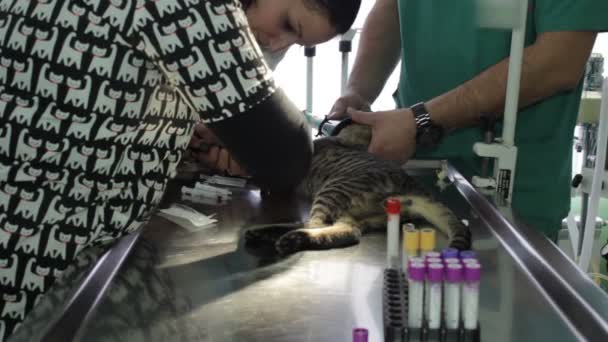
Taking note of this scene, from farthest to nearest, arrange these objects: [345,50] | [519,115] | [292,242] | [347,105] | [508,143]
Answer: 1. [345,50]
2. [347,105]
3. [519,115]
4. [508,143]
5. [292,242]

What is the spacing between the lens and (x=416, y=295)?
0.68m

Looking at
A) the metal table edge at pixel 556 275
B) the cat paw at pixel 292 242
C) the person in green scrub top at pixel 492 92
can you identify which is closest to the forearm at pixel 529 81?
the person in green scrub top at pixel 492 92

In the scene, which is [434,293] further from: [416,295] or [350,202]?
[350,202]

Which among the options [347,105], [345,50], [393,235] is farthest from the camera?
[345,50]

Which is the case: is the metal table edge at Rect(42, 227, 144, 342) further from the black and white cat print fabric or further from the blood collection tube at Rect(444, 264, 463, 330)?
the blood collection tube at Rect(444, 264, 463, 330)

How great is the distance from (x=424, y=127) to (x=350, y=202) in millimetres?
315

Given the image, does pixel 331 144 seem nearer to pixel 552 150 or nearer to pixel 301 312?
pixel 552 150

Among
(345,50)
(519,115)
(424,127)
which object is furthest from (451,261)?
(345,50)

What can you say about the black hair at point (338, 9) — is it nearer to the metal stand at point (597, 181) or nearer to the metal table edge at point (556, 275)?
the metal table edge at point (556, 275)

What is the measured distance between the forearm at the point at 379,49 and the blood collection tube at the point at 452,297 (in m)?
1.32

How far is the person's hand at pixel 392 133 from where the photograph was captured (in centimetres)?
145

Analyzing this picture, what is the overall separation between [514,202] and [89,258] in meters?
1.05

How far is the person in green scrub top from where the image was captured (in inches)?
53.5

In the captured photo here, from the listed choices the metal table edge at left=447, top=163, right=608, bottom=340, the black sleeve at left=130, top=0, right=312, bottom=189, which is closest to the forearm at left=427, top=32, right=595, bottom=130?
the metal table edge at left=447, top=163, right=608, bottom=340
